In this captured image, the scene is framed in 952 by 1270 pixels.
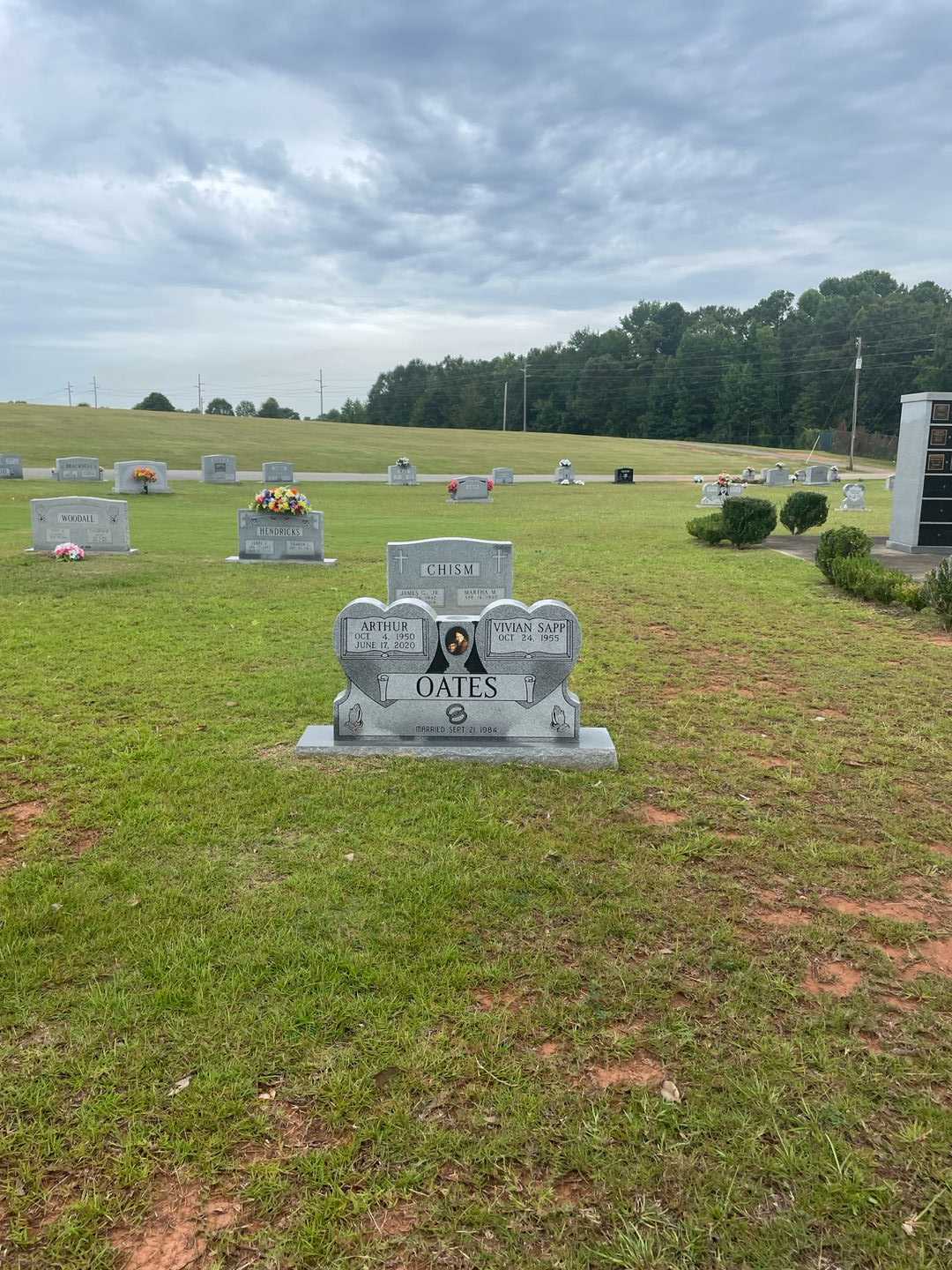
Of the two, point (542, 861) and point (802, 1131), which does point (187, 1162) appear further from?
point (542, 861)

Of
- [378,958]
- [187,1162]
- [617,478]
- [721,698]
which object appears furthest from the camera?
[617,478]

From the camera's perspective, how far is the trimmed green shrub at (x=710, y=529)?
15.9 metres

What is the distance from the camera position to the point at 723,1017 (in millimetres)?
2914

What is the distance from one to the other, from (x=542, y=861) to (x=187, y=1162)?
6.60 ft

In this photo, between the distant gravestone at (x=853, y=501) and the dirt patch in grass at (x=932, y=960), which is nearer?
the dirt patch in grass at (x=932, y=960)

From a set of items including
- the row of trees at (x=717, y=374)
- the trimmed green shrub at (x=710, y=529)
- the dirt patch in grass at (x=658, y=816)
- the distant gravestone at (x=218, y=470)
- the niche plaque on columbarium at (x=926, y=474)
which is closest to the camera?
the dirt patch in grass at (x=658, y=816)

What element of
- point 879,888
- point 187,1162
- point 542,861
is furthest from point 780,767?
point 187,1162

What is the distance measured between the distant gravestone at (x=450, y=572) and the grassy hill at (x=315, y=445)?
36.0 m

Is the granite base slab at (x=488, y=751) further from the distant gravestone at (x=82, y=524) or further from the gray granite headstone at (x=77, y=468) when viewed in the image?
the gray granite headstone at (x=77, y=468)

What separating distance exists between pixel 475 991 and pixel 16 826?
271 centimetres

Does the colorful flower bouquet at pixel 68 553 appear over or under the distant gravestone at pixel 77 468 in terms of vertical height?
under

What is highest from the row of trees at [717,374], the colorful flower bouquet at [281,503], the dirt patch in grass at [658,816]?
the row of trees at [717,374]

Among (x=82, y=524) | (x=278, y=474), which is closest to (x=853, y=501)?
(x=278, y=474)

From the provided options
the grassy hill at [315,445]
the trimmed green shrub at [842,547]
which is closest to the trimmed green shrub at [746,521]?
the trimmed green shrub at [842,547]
